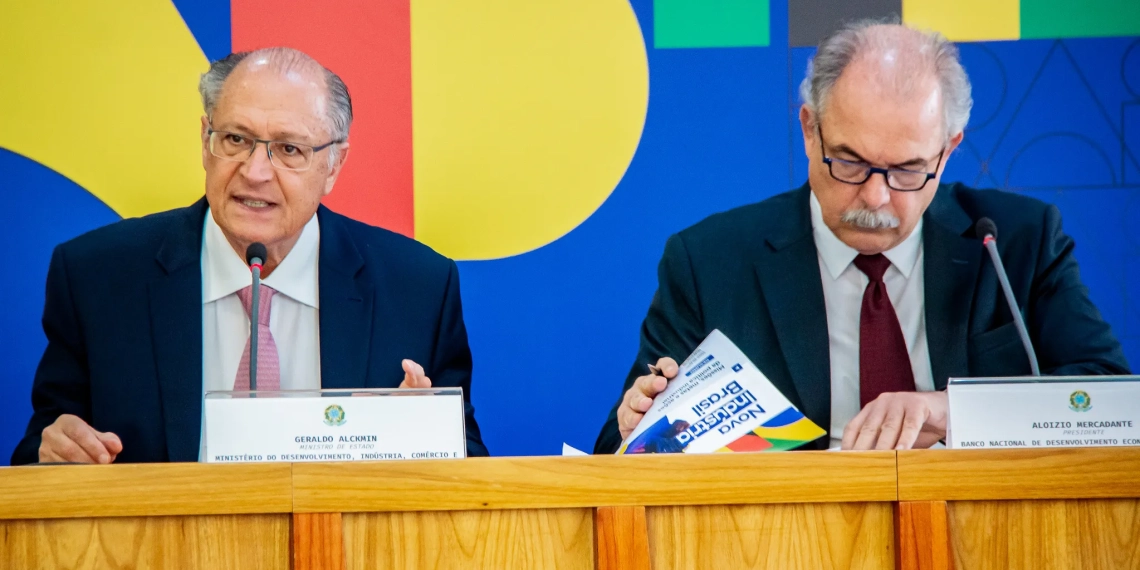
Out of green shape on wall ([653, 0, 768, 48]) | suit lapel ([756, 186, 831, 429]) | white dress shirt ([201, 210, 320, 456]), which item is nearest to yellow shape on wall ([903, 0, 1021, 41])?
green shape on wall ([653, 0, 768, 48])

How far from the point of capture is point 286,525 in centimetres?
154

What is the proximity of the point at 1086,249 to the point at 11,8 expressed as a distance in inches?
104

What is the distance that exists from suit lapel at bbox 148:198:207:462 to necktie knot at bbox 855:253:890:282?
1386 mm

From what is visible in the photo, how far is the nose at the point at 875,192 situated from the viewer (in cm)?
230

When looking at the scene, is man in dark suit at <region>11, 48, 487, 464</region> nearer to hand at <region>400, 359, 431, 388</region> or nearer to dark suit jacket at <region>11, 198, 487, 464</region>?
dark suit jacket at <region>11, 198, 487, 464</region>

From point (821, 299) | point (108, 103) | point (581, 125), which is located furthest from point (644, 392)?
point (108, 103)

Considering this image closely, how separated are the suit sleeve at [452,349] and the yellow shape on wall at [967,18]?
1298 mm

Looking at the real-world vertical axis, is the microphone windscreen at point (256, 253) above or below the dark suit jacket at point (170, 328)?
above

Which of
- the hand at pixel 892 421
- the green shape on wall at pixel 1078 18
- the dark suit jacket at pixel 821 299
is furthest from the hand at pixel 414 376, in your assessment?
the green shape on wall at pixel 1078 18

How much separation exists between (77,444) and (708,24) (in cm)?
169

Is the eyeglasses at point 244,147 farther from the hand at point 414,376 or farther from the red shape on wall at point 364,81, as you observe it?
the hand at point 414,376

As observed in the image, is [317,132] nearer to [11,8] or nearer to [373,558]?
[11,8]

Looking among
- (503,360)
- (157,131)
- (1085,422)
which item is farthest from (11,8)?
(1085,422)

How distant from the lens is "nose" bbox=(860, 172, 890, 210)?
2.30m
